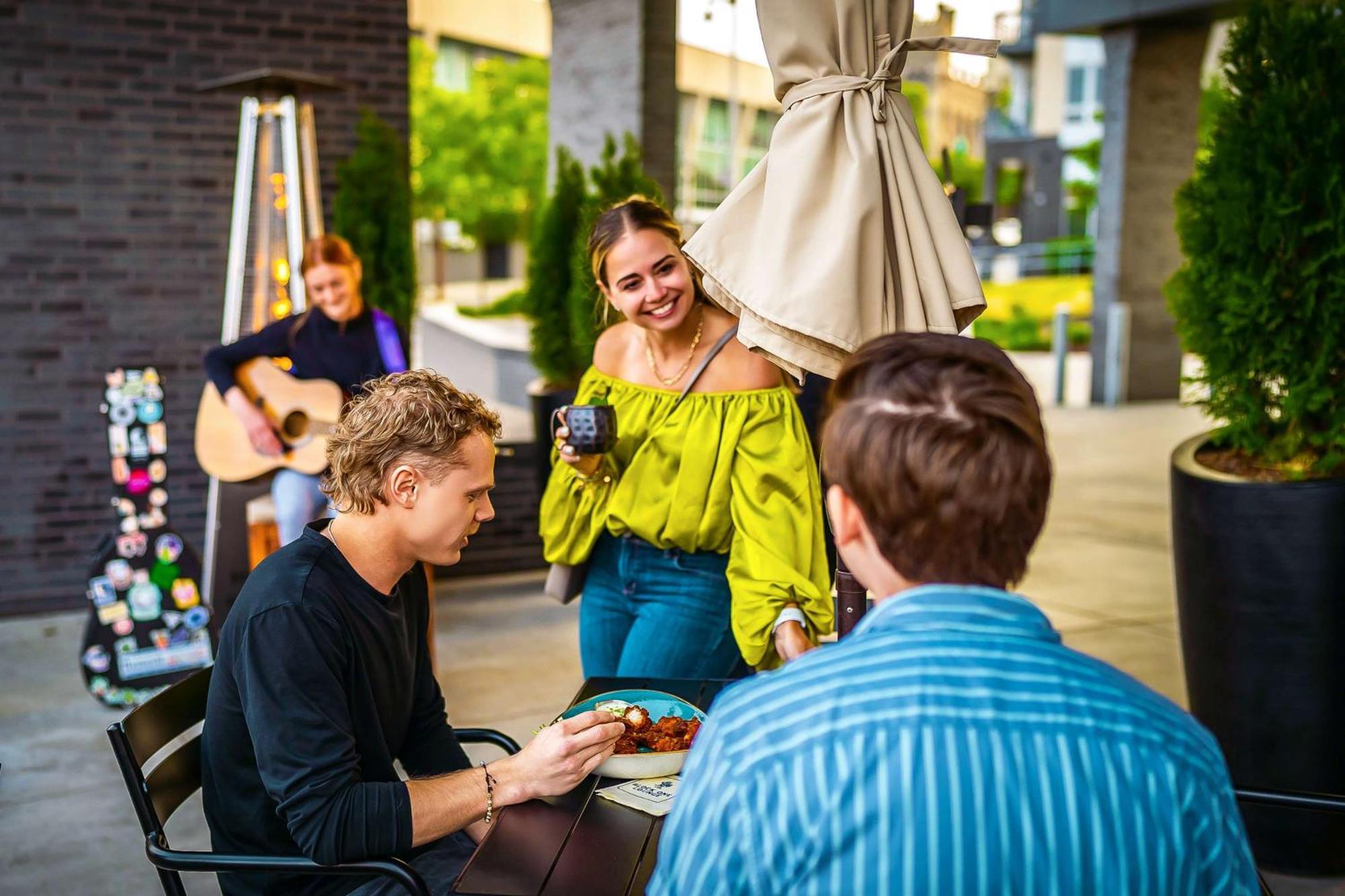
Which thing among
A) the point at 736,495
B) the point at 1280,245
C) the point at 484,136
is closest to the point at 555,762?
the point at 736,495

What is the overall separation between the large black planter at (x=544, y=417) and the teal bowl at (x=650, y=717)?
3899mm

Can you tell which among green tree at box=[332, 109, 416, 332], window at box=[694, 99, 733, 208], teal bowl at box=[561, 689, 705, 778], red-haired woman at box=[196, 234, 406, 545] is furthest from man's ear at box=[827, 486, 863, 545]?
window at box=[694, 99, 733, 208]

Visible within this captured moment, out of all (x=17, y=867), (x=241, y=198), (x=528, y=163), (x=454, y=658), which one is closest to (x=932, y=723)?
(x=17, y=867)

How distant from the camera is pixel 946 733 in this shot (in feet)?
3.47

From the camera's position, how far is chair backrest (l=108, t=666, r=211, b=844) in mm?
1979

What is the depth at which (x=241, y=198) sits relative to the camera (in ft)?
18.3

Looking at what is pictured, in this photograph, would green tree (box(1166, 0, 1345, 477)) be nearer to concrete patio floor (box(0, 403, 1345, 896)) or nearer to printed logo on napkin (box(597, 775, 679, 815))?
concrete patio floor (box(0, 403, 1345, 896))

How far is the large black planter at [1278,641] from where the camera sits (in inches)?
131

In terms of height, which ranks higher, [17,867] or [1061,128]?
[1061,128]

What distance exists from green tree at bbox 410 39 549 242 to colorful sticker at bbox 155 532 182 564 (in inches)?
934

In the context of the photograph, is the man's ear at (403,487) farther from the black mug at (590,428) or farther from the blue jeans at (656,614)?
the blue jeans at (656,614)

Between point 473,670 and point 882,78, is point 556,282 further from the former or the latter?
point 882,78

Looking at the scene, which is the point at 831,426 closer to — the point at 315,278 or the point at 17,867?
the point at 17,867

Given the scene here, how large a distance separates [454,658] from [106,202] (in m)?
2.90
